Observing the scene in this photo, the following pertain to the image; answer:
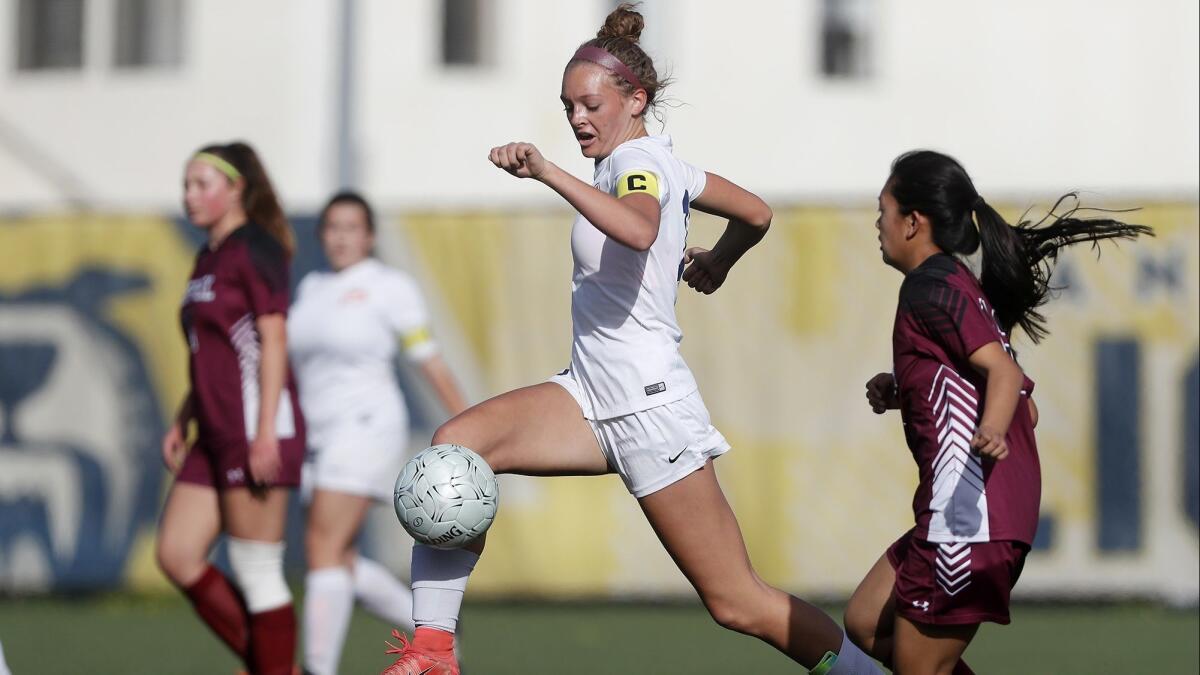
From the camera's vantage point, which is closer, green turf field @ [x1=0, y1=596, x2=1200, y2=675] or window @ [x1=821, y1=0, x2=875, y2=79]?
green turf field @ [x1=0, y1=596, x2=1200, y2=675]

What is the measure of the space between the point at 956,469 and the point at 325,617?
3.13 m

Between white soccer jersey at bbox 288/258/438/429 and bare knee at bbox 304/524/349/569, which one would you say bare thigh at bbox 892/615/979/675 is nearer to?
bare knee at bbox 304/524/349/569

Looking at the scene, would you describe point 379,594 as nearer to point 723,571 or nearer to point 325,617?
point 325,617

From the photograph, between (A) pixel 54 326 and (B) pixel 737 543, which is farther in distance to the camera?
(A) pixel 54 326

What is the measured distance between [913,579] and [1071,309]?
19.4ft

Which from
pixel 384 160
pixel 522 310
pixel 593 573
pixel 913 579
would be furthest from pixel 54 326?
pixel 913 579

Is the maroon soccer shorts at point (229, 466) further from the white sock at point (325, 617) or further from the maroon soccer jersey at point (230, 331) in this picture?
the white sock at point (325, 617)

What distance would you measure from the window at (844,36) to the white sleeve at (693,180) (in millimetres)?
12728

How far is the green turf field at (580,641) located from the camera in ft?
27.2

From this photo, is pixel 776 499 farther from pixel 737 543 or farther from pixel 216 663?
pixel 737 543

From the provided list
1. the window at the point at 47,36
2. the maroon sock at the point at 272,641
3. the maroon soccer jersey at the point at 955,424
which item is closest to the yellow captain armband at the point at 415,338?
the maroon sock at the point at 272,641

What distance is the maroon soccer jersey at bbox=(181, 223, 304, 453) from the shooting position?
264 inches

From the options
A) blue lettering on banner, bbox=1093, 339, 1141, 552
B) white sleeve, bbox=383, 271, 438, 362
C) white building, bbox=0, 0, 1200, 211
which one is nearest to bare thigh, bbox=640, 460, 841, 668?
white sleeve, bbox=383, 271, 438, 362

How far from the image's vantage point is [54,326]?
11.4 meters
